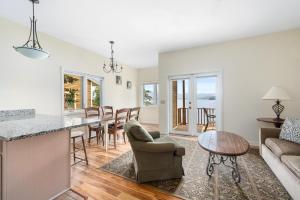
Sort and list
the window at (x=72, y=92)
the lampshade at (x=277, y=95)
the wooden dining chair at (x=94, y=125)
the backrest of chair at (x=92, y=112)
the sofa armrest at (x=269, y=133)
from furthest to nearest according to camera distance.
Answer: the window at (x=72, y=92) < the backrest of chair at (x=92, y=112) < the wooden dining chair at (x=94, y=125) < the lampshade at (x=277, y=95) < the sofa armrest at (x=269, y=133)

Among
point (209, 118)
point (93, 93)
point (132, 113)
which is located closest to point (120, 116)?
point (132, 113)

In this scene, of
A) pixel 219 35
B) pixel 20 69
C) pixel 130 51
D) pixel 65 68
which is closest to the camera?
pixel 20 69

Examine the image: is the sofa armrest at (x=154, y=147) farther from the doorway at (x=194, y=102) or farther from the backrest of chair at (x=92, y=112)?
the doorway at (x=194, y=102)

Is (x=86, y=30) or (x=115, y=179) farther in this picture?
(x=86, y=30)

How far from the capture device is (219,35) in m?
3.53

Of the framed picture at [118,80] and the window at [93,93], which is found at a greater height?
the framed picture at [118,80]

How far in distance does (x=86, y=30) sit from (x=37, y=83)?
1574 mm

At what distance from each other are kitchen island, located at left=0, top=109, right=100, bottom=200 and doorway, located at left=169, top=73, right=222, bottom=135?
3486 millimetres

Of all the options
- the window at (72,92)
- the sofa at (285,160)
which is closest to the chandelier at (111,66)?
the window at (72,92)

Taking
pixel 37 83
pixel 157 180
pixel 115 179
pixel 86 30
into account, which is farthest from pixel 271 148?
pixel 37 83

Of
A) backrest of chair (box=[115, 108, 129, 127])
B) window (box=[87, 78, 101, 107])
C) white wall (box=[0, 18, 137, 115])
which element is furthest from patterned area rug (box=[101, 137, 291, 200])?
window (box=[87, 78, 101, 107])

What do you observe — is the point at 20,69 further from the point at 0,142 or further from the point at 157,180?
the point at 157,180

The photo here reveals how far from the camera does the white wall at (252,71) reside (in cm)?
332

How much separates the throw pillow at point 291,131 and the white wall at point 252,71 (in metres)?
1.19
